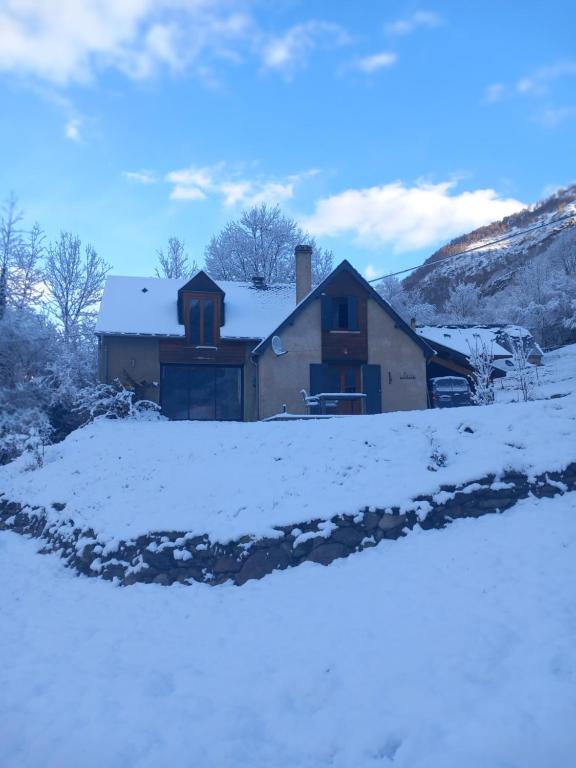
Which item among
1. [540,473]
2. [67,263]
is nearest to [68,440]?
[540,473]

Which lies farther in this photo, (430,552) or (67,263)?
(67,263)

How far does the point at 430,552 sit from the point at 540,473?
8.01 feet

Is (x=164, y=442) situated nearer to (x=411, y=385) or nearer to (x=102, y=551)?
(x=102, y=551)

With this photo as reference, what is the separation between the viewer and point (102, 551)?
32.4ft

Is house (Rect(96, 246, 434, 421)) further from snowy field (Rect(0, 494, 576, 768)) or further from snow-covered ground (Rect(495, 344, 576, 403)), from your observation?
snowy field (Rect(0, 494, 576, 768))

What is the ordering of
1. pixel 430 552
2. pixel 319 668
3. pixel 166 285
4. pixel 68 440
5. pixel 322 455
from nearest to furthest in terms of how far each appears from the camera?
pixel 319 668 < pixel 430 552 < pixel 322 455 < pixel 68 440 < pixel 166 285

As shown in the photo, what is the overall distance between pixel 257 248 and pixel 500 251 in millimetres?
48268

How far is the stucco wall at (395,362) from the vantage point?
20109mm

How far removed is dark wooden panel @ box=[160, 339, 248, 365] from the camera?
68.6 feet

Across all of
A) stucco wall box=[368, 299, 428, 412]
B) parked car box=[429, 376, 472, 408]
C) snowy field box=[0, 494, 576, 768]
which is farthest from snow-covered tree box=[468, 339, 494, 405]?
snowy field box=[0, 494, 576, 768]

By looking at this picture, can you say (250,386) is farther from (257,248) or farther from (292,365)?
(257,248)

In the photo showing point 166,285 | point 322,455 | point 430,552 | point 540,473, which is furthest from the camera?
point 166,285

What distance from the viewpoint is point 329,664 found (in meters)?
6.08

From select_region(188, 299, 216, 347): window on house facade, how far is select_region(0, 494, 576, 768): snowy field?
13.3m
